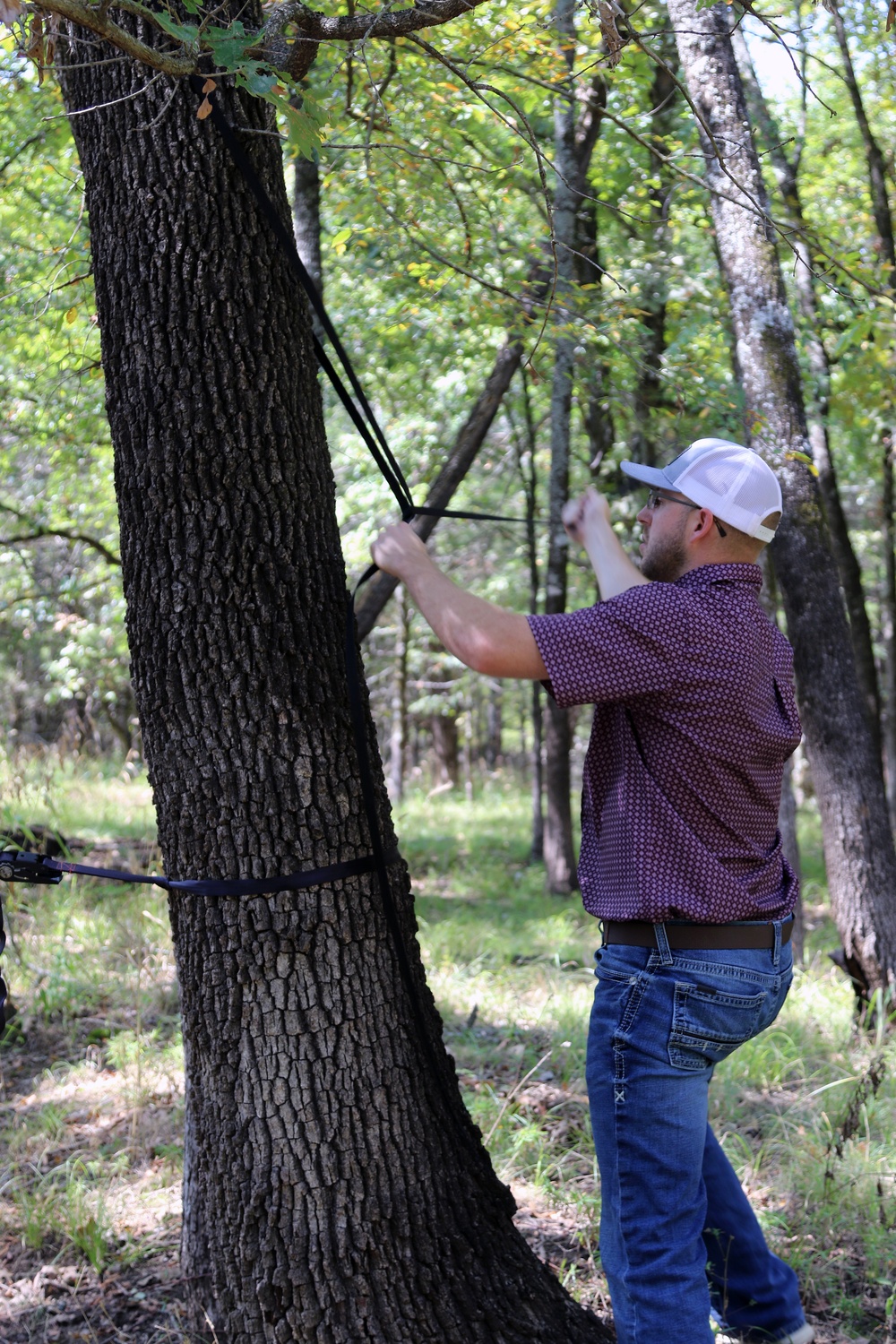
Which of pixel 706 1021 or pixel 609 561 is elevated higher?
pixel 609 561

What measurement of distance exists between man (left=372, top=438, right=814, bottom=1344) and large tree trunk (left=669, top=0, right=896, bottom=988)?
332 centimetres

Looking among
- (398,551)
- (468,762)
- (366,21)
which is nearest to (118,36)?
(366,21)

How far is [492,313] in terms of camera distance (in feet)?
17.1

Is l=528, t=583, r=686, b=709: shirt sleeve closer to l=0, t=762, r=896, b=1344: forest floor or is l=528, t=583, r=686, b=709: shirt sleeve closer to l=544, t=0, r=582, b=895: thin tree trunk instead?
l=0, t=762, r=896, b=1344: forest floor

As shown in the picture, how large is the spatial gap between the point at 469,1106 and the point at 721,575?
2.48 meters

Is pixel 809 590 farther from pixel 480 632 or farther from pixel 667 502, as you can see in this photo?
pixel 480 632

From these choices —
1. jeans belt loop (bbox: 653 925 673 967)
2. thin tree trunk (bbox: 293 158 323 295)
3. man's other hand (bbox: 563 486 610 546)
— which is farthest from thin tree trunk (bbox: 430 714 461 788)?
jeans belt loop (bbox: 653 925 673 967)

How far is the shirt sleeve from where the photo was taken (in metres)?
1.92

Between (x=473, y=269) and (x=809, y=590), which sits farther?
(x=473, y=269)

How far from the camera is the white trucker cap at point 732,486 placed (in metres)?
2.15

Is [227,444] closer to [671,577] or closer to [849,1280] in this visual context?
[671,577]

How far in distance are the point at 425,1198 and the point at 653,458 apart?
8418 millimetres

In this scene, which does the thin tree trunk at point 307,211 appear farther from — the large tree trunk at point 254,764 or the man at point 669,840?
the man at point 669,840

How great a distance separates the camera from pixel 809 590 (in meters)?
5.28
